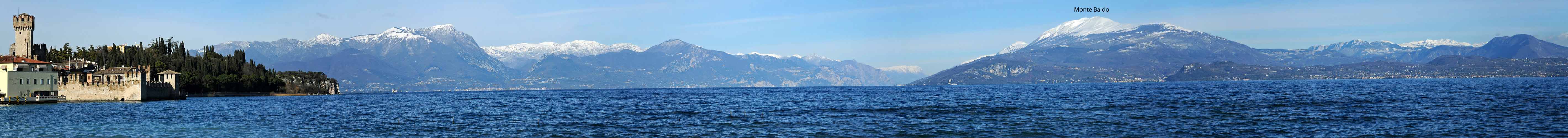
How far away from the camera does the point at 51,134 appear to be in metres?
54.3

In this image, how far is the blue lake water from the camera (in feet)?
175

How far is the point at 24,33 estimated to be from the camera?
185375 mm

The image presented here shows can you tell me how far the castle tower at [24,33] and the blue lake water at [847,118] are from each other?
3470 inches

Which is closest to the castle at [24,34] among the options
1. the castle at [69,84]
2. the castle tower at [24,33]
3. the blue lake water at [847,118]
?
the castle tower at [24,33]

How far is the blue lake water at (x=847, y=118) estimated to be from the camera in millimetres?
53219

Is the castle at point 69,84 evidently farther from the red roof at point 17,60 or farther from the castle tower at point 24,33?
the castle tower at point 24,33

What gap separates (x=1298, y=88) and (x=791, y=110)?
135m

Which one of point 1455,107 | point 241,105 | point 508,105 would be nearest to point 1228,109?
point 1455,107

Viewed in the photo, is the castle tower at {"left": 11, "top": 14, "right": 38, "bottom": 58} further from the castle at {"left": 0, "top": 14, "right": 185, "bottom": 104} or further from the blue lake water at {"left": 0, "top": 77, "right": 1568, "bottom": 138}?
the blue lake water at {"left": 0, "top": 77, "right": 1568, "bottom": 138}

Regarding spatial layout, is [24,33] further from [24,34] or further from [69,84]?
[69,84]

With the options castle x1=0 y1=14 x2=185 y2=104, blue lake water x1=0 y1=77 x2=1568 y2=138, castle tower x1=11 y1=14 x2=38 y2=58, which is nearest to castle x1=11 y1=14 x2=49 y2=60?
castle tower x1=11 y1=14 x2=38 y2=58

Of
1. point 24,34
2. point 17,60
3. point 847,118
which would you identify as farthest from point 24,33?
point 847,118

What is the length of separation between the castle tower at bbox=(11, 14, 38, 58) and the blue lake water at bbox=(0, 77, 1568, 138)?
289 ft

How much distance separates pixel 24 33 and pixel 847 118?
177 metres
